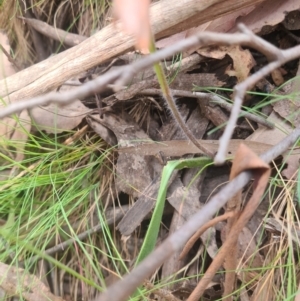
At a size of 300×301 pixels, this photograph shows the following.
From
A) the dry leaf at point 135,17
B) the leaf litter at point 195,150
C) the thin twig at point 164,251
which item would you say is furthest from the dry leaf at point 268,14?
the dry leaf at point 135,17

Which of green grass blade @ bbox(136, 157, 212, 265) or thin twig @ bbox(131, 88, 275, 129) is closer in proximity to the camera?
green grass blade @ bbox(136, 157, 212, 265)

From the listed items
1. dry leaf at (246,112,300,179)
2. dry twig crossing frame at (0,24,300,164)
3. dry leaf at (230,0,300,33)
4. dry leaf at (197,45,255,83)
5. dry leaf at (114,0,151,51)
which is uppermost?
dry leaf at (114,0,151,51)

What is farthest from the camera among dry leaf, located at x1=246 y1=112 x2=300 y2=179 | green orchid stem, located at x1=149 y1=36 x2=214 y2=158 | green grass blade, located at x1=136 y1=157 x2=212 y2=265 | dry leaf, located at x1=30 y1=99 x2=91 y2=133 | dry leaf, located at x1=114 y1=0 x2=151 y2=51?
dry leaf, located at x1=30 y1=99 x2=91 y2=133

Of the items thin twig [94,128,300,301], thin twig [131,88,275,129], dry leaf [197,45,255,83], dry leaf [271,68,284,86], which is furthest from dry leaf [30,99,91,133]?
thin twig [94,128,300,301]

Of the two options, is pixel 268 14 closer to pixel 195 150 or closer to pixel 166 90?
pixel 195 150

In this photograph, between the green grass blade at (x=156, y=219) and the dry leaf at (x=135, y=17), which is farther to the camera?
the green grass blade at (x=156, y=219)

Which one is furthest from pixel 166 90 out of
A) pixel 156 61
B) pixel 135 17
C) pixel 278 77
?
pixel 278 77

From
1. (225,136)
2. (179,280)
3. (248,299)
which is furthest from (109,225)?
(225,136)

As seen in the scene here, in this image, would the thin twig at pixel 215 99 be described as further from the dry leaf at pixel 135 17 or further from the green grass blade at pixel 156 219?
the dry leaf at pixel 135 17

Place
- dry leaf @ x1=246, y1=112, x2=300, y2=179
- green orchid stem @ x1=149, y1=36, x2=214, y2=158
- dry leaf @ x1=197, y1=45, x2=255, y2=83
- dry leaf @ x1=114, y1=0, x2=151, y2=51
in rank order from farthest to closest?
dry leaf @ x1=197, y1=45, x2=255, y2=83 < dry leaf @ x1=246, y1=112, x2=300, y2=179 < green orchid stem @ x1=149, y1=36, x2=214, y2=158 < dry leaf @ x1=114, y1=0, x2=151, y2=51

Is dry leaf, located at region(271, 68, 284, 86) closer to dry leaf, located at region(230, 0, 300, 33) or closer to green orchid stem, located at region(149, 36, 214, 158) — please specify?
dry leaf, located at region(230, 0, 300, 33)
